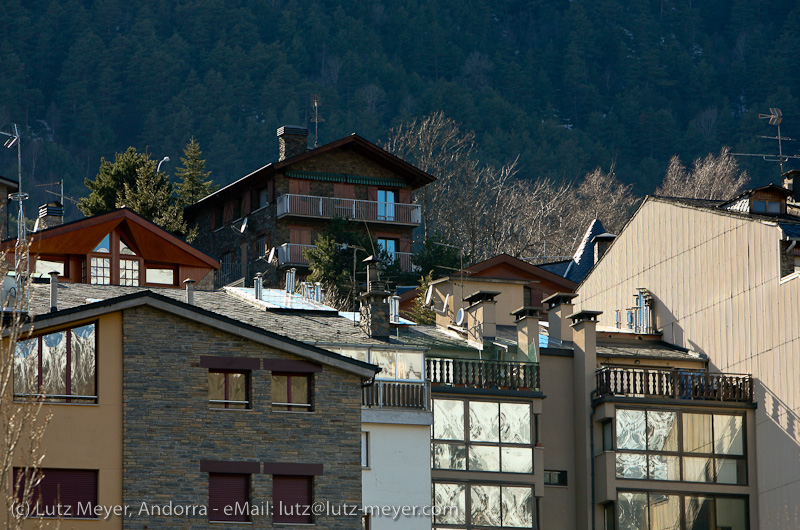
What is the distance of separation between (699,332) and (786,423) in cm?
506

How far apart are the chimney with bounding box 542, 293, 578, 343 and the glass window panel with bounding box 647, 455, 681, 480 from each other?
520 centimetres

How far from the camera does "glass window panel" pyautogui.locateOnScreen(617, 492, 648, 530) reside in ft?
132

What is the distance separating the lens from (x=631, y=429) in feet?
135

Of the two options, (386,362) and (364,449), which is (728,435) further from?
(364,449)

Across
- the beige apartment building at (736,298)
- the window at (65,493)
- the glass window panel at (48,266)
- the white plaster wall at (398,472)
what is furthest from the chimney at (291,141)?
the window at (65,493)

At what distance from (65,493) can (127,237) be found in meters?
21.2

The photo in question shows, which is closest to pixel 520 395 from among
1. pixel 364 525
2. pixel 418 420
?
pixel 418 420

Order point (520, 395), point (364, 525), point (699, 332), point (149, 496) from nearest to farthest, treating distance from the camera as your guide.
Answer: point (149, 496) < point (364, 525) < point (520, 395) < point (699, 332)

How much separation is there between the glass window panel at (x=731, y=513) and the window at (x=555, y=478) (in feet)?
13.8

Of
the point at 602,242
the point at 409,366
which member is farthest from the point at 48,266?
the point at 602,242

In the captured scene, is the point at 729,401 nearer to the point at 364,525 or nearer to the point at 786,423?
the point at 786,423

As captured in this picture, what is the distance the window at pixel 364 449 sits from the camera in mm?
35219

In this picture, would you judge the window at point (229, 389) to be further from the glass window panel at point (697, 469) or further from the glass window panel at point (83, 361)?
the glass window panel at point (697, 469)

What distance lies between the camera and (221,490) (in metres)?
32.0
